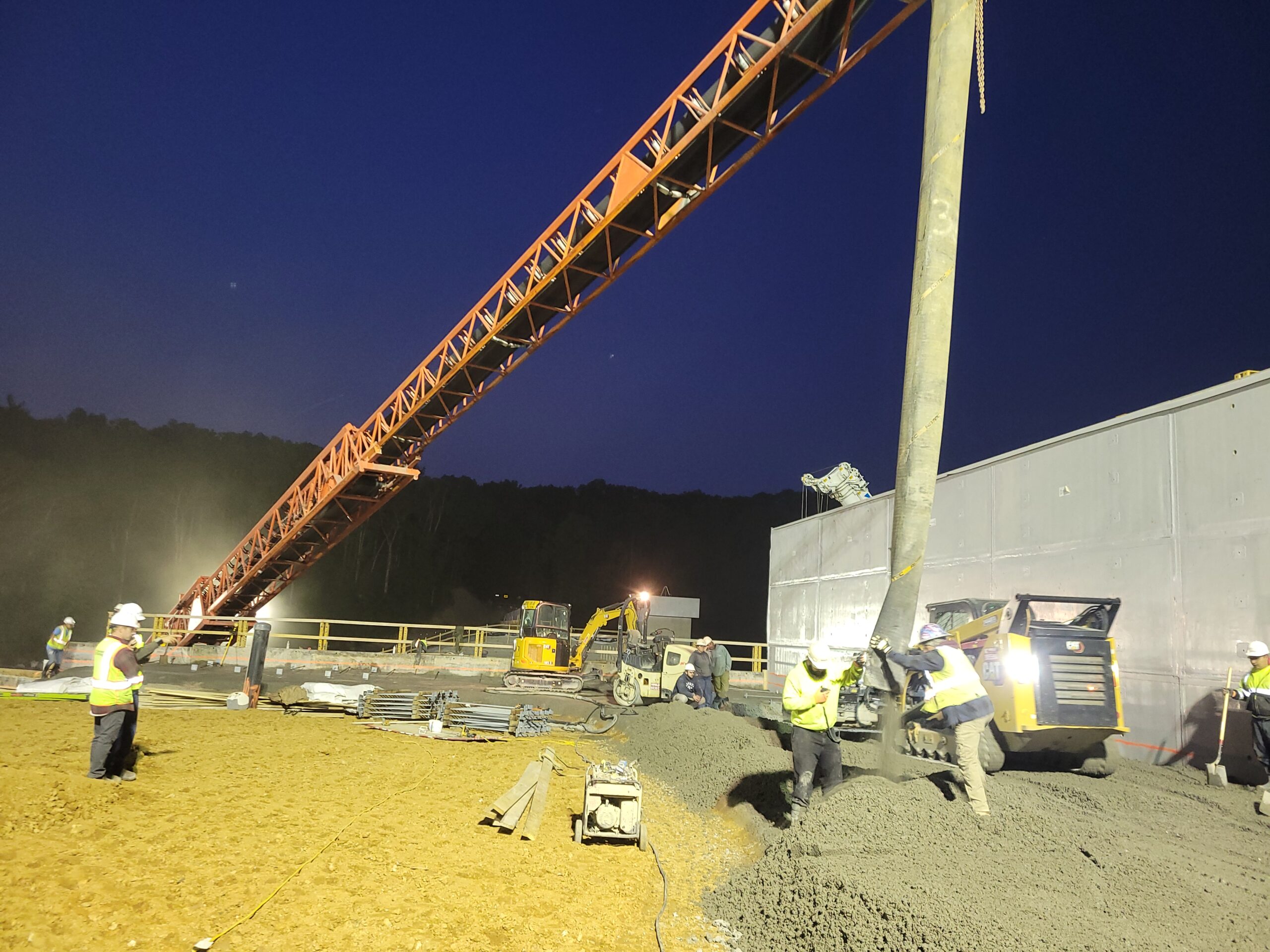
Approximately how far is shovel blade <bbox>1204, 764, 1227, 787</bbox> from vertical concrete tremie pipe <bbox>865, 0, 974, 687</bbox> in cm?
438

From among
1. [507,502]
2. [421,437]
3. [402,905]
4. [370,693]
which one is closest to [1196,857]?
[402,905]

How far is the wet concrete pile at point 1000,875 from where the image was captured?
4.07 metres

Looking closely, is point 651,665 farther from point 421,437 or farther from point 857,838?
point 857,838

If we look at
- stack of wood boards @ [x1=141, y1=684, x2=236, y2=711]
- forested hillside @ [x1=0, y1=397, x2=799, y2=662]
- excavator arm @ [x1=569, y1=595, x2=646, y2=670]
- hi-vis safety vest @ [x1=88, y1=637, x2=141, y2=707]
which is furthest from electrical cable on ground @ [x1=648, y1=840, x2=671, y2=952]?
forested hillside @ [x1=0, y1=397, x2=799, y2=662]

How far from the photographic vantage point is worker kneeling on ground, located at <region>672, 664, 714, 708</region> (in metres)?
A: 13.5

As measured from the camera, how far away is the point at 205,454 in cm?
4806

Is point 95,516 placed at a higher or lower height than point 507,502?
lower

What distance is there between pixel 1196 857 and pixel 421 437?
1495cm

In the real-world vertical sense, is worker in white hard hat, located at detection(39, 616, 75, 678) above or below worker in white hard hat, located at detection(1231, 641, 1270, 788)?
below

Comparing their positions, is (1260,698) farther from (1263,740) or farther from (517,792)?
(517,792)

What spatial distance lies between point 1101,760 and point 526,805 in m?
6.71

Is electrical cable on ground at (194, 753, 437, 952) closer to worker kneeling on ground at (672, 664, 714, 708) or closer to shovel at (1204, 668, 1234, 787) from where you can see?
worker kneeling on ground at (672, 664, 714, 708)

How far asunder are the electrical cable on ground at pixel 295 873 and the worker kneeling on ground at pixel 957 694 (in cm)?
496

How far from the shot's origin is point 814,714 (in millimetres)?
6363
